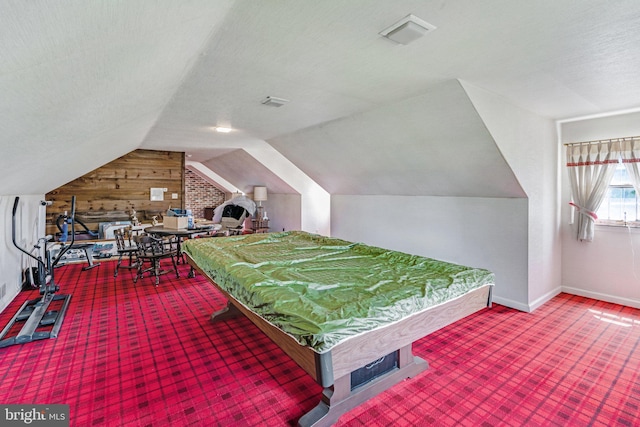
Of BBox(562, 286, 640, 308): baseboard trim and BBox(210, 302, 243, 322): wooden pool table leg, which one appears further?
BBox(562, 286, 640, 308): baseboard trim

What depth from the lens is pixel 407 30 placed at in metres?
1.84

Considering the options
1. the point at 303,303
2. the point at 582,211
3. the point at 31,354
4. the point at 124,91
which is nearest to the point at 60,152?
the point at 124,91

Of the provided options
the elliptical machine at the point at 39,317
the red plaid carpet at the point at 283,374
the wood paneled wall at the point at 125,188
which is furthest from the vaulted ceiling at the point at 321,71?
the wood paneled wall at the point at 125,188

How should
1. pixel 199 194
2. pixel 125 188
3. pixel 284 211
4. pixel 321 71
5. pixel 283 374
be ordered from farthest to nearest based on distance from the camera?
pixel 199 194
pixel 284 211
pixel 125 188
pixel 321 71
pixel 283 374

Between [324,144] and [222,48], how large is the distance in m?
2.93

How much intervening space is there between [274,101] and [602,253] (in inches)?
177

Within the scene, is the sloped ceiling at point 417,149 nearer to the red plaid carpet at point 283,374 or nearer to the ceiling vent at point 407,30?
the ceiling vent at point 407,30

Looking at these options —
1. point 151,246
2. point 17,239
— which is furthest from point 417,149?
point 17,239

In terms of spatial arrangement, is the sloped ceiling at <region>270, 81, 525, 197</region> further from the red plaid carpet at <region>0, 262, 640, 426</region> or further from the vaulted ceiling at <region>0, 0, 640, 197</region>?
the red plaid carpet at <region>0, 262, 640, 426</region>

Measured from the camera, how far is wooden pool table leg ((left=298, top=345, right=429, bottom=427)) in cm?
A: 185

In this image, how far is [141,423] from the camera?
188 centimetres

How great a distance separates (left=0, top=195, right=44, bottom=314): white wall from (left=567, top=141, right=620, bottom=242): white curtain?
6996 millimetres

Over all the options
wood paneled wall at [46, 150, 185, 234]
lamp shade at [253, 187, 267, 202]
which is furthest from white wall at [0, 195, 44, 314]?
lamp shade at [253, 187, 267, 202]

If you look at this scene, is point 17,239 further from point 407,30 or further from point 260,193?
point 260,193
